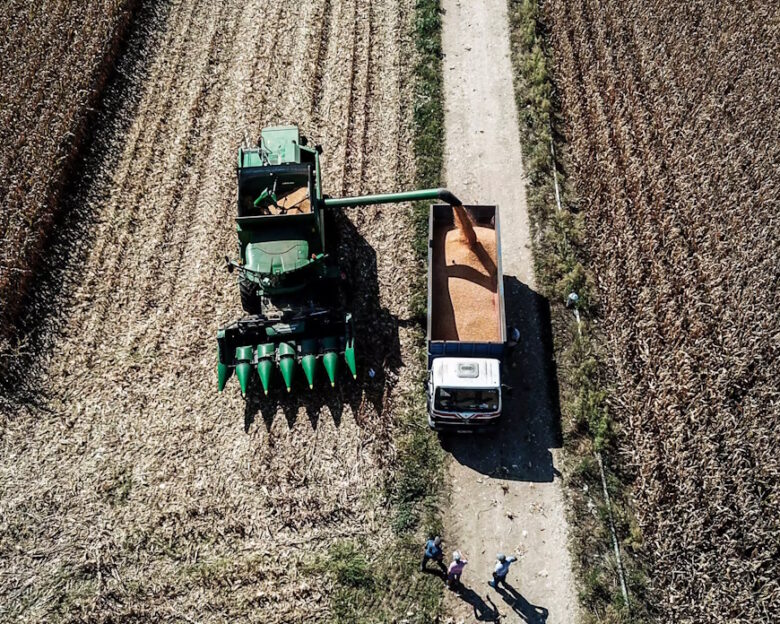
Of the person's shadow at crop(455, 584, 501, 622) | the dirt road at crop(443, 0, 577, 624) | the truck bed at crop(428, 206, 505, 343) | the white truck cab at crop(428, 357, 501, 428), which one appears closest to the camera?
the person's shadow at crop(455, 584, 501, 622)

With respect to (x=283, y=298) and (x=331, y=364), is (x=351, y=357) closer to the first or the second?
(x=331, y=364)

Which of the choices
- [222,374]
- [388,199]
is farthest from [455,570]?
[388,199]

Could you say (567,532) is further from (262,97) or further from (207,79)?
(207,79)

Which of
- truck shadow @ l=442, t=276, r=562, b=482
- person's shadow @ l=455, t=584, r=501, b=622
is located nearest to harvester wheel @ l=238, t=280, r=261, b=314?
truck shadow @ l=442, t=276, r=562, b=482

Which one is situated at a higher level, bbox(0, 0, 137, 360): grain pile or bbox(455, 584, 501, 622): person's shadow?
bbox(0, 0, 137, 360): grain pile

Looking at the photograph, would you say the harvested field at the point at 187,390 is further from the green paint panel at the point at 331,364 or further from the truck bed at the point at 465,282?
the truck bed at the point at 465,282

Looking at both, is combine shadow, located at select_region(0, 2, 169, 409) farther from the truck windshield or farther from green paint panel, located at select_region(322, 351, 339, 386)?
the truck windshield
